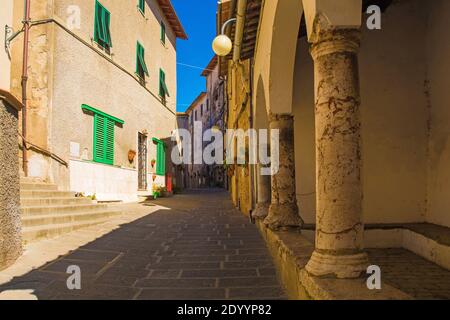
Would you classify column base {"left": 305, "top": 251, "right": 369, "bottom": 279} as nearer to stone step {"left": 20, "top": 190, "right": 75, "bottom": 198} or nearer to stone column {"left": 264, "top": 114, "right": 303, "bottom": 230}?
stone column {"left": 264, "top": 114, "right": 303, "bottom": 230}

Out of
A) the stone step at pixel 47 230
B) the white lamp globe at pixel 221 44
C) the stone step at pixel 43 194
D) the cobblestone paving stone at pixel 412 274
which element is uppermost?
the white lamp globe at pixel 221 44

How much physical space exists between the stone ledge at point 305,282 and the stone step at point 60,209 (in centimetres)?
433

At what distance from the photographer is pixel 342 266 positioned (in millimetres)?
2723

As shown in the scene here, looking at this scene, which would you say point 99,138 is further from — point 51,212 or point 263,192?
point 263,192

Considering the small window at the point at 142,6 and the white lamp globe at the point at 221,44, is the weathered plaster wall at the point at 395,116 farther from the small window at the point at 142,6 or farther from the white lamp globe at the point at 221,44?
the small window at the point at 142,6

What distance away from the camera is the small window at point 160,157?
1750 cm

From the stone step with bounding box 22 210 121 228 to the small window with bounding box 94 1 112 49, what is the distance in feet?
19.1

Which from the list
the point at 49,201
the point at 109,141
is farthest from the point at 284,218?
the point at 109,141

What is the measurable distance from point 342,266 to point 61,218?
583 cm

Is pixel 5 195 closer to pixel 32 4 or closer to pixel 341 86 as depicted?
pixel 341 86

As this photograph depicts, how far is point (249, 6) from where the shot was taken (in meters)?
6.70

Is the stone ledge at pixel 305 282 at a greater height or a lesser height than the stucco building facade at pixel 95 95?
lesser

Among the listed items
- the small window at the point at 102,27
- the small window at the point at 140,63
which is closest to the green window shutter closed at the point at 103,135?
the small window at the point at 102,27

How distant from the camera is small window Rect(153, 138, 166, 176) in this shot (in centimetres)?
1750
